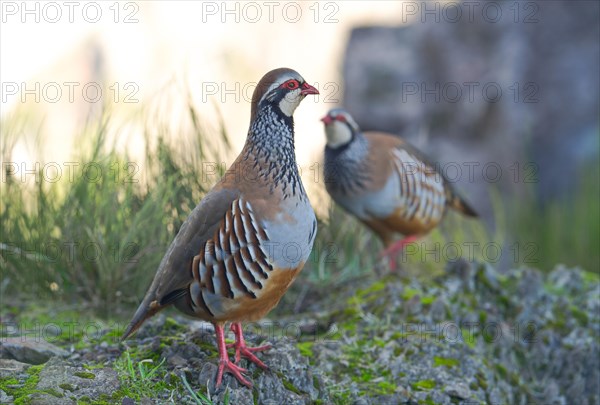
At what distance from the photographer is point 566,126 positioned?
9.65m

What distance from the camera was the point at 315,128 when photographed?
464 inches

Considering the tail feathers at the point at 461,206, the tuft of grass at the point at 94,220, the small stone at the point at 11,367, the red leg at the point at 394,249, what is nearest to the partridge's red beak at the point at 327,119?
the tuft of grass at the point at 94,220

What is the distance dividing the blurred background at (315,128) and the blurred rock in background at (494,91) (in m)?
0.02

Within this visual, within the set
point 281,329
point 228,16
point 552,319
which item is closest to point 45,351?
point 281,329

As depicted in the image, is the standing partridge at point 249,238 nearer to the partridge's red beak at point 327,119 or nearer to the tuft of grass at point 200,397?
the tuft of grass at point 200,397

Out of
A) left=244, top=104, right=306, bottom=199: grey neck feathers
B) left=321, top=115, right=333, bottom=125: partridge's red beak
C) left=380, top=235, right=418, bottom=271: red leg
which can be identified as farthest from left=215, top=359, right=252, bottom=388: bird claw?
left=380, top=235, right=418, bottom=271: red leg

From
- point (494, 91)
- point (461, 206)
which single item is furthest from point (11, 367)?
point (494, 91)

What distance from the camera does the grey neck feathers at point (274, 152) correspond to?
3.62m

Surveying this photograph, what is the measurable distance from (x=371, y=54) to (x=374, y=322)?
6008 mm

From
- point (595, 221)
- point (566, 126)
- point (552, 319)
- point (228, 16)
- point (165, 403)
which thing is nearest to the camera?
point (165, 403)

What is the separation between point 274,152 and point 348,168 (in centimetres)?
193

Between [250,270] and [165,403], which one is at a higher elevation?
[250,270]

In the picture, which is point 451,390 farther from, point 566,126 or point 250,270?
point 566,126

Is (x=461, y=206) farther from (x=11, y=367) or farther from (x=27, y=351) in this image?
(x=11, y=367)
